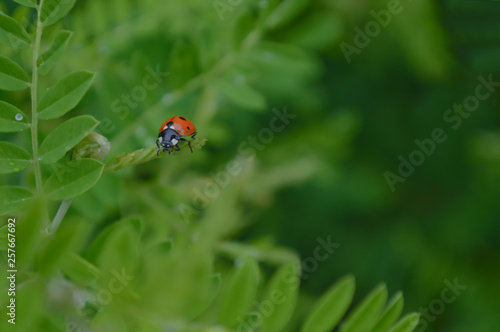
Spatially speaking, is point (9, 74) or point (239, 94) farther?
point (239, 94)

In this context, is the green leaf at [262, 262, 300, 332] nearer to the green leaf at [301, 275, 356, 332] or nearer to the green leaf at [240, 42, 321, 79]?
the green leaf at [301, 275, 356, 332]

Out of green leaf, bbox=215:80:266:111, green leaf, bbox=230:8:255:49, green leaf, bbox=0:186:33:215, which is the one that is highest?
green leaf, bbox=230:8:255:49

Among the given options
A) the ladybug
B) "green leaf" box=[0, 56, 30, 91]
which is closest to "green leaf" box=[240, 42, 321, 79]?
the ladybug

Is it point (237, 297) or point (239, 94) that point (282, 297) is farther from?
point (239, 94)

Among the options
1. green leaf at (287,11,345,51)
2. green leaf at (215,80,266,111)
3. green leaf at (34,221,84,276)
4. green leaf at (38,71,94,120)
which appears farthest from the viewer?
green leaf at (287,11,345,51)

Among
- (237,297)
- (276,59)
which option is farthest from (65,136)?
(276,59)

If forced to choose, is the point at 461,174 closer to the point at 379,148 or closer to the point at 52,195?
the point at 379,148
